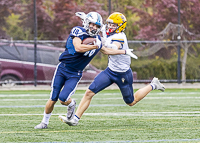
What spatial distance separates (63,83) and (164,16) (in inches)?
427

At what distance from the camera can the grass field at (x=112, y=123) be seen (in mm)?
5840

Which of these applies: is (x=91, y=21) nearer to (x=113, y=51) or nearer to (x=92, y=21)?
(x=92, y=21)

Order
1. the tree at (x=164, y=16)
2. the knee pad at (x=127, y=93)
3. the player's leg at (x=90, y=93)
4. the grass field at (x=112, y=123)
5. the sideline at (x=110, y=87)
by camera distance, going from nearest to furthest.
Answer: the grass field at (x=112, y=123) < the player's leg at (x=90, y=93) < the knee pad at (x=127, y=93) < the sideline at (x=110, y=87) < the tree at (x=164, y=16)

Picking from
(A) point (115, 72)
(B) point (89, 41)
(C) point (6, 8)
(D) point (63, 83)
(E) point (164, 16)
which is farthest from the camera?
(E) point (164, 16)

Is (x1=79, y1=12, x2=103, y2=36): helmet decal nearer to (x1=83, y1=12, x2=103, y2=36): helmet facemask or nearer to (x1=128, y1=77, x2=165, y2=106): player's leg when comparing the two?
(x1=83, y1=12, x2=103, y2=36): helmet facemask

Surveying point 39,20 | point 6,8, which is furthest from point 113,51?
point 6,8

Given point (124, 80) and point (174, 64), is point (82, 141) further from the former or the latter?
point (174, 64)

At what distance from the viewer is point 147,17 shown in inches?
674

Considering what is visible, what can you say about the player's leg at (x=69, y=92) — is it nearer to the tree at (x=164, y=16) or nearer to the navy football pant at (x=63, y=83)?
the navy football pant at (x=63, y=83)

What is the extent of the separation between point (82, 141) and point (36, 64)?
1061cm

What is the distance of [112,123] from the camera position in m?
7.27

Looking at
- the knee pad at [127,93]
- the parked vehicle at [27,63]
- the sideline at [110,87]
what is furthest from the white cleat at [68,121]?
the parked vehicle at [27,63]

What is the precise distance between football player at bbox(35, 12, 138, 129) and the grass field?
44 centimetres

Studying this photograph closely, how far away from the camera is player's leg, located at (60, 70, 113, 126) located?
6.96 m
